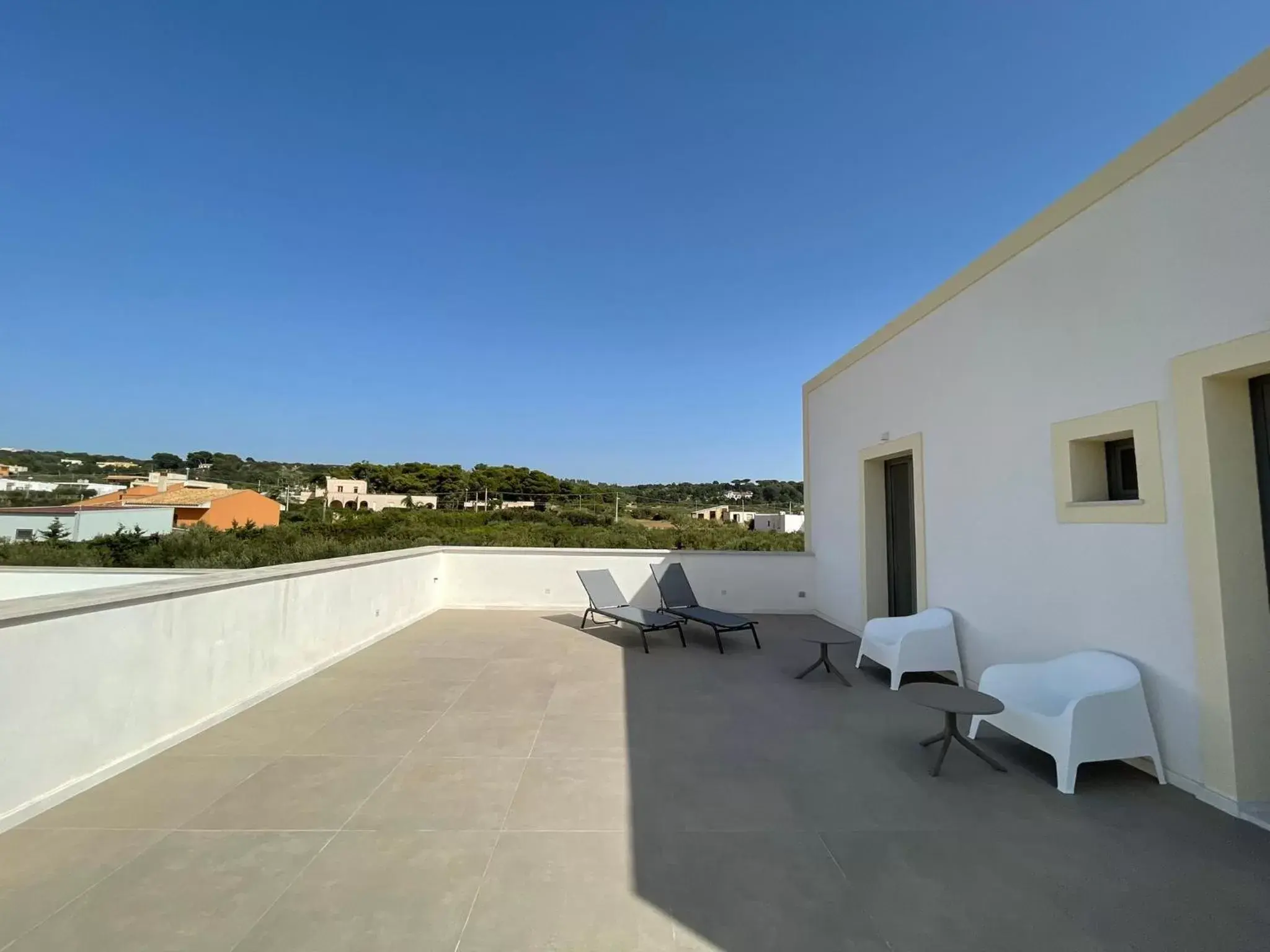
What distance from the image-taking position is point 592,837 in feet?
7.82

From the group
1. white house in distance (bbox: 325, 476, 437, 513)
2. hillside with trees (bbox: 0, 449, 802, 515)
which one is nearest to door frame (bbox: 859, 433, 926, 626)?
hillside with trees (bbox: 0, 449, 802, 515)

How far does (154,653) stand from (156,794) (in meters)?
0.93

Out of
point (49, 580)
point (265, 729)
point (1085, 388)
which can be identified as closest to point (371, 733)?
point (265, 729)

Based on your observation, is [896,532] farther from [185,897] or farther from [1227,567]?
[185,897]

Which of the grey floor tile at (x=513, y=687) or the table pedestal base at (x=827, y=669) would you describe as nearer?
the grey floor tile at (x=513, y=687)

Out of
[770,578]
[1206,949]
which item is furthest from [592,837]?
[770,578]

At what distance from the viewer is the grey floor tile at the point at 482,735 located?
3.36 meters

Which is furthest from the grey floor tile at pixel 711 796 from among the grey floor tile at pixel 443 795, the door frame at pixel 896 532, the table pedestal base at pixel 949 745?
the door frame at pixel 896 532

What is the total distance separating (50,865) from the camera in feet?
6.94

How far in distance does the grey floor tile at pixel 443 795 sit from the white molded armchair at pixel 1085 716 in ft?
10.1

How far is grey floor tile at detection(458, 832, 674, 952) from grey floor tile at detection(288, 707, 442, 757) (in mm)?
1503

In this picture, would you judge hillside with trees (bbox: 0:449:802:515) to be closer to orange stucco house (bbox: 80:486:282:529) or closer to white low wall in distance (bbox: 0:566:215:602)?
orange stucco house (bbox: 80:486:282:529)

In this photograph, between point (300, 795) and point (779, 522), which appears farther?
point (779, 522)

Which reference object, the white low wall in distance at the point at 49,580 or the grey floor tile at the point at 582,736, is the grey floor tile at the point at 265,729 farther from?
the white low wall in distance at the point at 49,580
